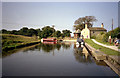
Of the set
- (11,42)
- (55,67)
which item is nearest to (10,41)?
(11,42)

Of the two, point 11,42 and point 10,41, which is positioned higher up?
point 10,41

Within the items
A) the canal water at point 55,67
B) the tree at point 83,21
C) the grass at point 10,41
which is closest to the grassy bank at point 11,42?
the grass at point 10,41

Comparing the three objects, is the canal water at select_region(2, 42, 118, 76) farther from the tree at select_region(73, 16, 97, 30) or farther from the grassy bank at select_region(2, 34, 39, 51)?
the tree at select_region(73, 16, 97, 30)

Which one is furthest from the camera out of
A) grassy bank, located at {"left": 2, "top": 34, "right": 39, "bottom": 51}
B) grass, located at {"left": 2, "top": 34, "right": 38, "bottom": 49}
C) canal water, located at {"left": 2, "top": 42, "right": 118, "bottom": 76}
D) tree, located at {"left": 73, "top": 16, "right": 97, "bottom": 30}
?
tree, located at {"left": 73, "top": 16, "right": 97, "bottom": 30}

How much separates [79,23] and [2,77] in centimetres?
6068

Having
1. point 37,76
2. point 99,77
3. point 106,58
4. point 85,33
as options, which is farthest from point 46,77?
point 85,33

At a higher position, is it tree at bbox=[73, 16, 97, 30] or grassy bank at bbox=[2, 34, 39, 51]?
tree at bbox=[73, 16, 97, 30]

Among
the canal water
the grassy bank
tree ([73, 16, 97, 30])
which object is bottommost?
the canal water

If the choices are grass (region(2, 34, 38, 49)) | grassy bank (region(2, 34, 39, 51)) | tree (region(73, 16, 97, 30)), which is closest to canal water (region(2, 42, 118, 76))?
grassy bank (region(2, 34, 39, 51))

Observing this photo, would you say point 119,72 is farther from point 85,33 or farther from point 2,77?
point 85,33

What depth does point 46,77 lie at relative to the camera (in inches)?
247

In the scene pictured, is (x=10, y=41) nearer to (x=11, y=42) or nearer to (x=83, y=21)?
(x=11, y=42)

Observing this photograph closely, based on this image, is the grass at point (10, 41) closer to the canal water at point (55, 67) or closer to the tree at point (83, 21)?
the canal water at point (55, 67)

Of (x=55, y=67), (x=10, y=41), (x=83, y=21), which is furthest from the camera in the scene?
(x=83, y=21)
